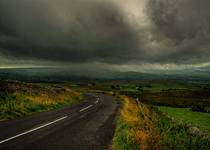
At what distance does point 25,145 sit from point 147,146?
16.3 feet

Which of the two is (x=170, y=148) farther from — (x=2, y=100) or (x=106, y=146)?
(x=2, y=100)

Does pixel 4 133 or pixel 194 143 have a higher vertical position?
pixel 4 133

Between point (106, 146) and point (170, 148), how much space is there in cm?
348

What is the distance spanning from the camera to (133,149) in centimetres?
976

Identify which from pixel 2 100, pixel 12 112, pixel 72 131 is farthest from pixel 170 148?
pixel 2 100

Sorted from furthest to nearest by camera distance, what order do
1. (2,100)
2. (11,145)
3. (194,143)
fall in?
(2,100) < (194,143) < (11,145)

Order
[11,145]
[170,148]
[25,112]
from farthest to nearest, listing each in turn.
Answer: [25,112], [170,148], [11,145]

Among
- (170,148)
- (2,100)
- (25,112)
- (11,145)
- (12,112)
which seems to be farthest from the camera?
(2,100)

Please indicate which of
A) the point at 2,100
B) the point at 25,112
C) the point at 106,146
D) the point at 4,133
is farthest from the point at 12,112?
the point at 106,146

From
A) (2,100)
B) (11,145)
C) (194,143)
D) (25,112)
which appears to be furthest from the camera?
(2,100)

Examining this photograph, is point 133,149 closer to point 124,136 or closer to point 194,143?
point 124,136

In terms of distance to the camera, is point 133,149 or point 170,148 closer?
point 133,149

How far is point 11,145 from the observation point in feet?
31.5

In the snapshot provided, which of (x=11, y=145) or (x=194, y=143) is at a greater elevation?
(x=11, y=145)
